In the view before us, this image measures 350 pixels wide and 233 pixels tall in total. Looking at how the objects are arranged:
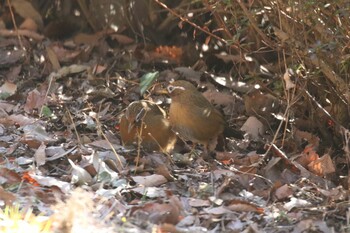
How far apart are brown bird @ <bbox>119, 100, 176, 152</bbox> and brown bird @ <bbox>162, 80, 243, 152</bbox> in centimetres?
9

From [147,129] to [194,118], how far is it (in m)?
0.37

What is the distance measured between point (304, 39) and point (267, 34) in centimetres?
63

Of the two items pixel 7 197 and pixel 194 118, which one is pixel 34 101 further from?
pixel 7 197

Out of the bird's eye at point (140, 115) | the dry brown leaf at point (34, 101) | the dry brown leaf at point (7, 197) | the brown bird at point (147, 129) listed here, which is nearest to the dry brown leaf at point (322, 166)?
the brown bird at point (147, 129)

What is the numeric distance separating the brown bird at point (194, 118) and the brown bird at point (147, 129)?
91 mm

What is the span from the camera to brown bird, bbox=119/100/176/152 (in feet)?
18.3

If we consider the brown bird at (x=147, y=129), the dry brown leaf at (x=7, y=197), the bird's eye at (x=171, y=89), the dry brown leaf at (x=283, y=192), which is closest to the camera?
the dry brown leaf at (x=7, y=197)

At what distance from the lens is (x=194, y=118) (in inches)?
228

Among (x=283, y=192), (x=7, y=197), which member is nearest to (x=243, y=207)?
(x=283, y=192)

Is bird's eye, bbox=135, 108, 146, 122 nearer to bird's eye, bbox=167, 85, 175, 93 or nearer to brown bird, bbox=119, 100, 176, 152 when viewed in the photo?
brown bird, bbox=119, 100, 176, 152

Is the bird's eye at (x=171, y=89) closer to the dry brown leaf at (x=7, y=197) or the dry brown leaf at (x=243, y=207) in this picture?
the dry brown leaf at (x=243, y=207)

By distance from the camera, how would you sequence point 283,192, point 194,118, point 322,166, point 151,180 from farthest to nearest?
point 194,118
point 322,166
point 151,180
point 283,192

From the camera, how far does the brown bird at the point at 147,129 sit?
5590mm

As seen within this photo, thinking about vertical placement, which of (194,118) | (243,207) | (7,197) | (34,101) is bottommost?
(34,101)
